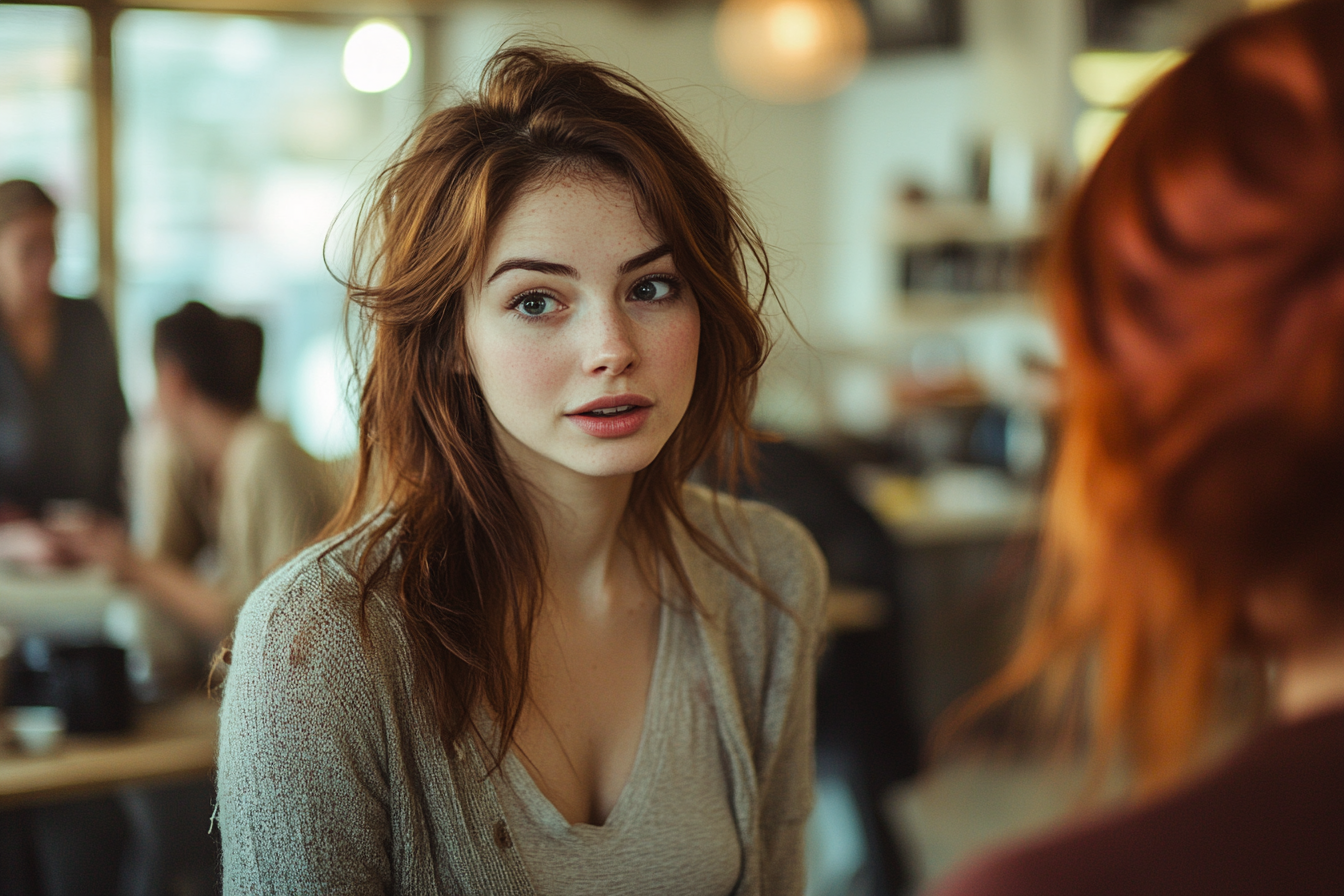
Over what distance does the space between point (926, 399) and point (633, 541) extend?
13.4 ft

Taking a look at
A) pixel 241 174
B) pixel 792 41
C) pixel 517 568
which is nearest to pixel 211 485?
pixel 517 568

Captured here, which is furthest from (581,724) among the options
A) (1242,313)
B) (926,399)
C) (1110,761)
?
(926,399)

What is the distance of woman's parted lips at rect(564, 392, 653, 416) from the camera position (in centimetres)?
108

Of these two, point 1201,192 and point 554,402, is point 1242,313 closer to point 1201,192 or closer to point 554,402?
point 1201,192

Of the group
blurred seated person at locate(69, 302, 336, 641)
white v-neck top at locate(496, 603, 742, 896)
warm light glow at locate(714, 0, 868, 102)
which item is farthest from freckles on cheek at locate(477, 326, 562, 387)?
warm light glow at locate(714, 0, 868, 102)

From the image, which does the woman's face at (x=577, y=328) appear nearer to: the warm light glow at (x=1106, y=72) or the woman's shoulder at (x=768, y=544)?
the woman's shoulder at (x=768, y=544)

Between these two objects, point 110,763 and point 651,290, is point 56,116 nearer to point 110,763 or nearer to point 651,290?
point 110,763

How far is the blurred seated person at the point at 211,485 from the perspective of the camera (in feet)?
7.10

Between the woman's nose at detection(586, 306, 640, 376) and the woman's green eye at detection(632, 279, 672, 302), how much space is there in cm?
5

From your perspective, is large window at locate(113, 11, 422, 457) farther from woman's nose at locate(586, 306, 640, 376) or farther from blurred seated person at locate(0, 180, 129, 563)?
woman's nose at locate(586, 306, 640, 376)

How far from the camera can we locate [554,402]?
1084 millimetres

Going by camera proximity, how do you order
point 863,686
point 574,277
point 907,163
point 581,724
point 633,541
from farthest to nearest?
point 907,163, point 863,686, point 633,541, point 581,724, point 574,277

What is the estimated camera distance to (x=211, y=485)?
8.21 feet

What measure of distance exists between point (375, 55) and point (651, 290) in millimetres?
3441
